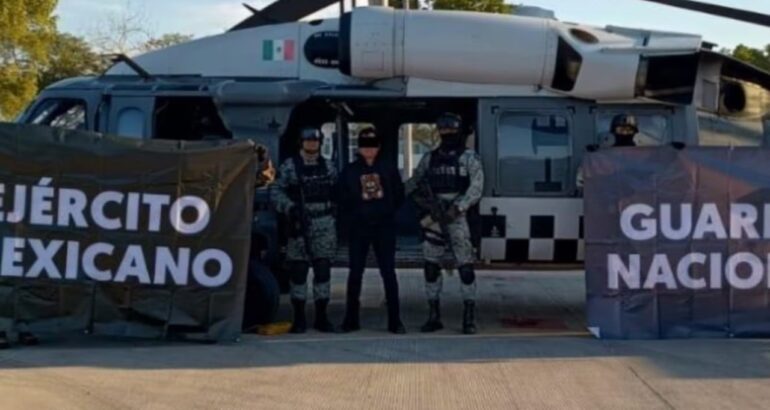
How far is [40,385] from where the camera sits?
24.3ft

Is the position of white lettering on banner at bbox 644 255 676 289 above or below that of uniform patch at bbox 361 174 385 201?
below

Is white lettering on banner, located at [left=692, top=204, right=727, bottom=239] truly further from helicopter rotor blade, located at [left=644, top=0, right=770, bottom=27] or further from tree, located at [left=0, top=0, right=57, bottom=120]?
tree, located at [left=0, top=0, right=57, bottom=120]

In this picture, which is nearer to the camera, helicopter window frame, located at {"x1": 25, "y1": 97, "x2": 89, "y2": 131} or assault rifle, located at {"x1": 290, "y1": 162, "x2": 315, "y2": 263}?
assault rifle, located at {"x1": 290, "y1": 162, "x2": 315, "y2": 263}

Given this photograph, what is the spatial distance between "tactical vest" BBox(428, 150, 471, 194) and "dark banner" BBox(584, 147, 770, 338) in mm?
1213

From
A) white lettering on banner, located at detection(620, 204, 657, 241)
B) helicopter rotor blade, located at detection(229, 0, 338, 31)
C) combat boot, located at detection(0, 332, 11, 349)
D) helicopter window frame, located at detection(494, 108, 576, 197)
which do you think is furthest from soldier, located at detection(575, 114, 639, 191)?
combat boot, located at detection(0, 332, 11, 349)

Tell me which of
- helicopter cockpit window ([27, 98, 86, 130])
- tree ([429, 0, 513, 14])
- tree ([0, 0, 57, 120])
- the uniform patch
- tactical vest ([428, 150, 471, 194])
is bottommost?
the uniform patch

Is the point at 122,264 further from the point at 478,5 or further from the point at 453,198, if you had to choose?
the point at 478,5

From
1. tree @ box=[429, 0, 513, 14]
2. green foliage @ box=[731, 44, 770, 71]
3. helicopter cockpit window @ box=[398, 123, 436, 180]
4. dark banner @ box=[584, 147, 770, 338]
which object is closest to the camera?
dark banner @ box=[584, 147, 770, 338]

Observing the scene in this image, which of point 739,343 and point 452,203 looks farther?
point 452,203

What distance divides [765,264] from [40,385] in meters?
5.99

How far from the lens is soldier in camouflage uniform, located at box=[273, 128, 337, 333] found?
9781mm

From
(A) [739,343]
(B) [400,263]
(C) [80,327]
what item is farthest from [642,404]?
(C) [80,327]

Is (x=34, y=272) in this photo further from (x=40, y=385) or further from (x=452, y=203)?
(x=452, y=203)

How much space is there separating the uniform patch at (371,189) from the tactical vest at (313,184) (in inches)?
13.2
